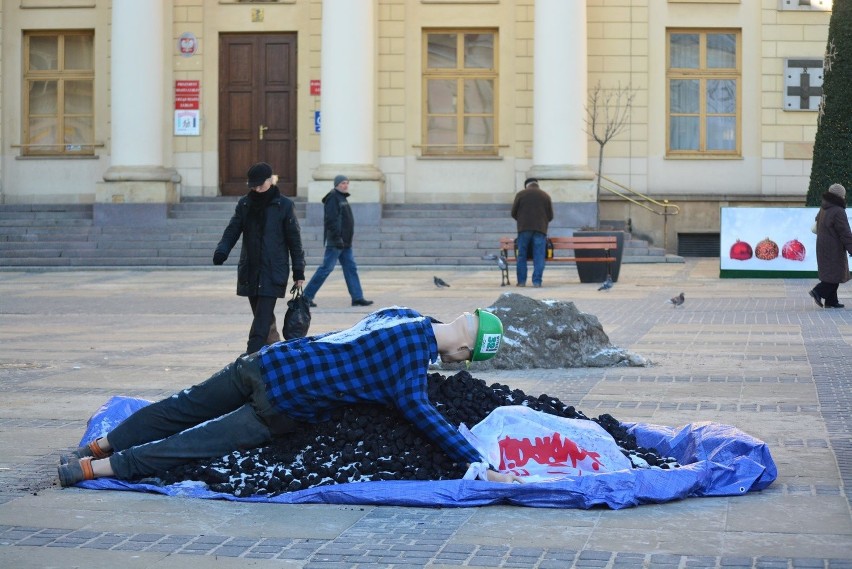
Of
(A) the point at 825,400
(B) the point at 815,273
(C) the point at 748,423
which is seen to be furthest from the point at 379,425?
(B) the point at 815,273

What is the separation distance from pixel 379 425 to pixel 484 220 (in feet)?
76.2

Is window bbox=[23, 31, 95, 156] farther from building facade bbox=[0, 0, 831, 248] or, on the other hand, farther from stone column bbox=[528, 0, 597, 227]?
stone column bbox=[528, 0, 597, 227]

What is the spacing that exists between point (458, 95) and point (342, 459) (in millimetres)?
26075

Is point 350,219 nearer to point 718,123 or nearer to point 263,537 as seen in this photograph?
point 263,537

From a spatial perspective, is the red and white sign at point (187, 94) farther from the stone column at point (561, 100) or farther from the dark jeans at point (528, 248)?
the dark jeans at point (528, 248)

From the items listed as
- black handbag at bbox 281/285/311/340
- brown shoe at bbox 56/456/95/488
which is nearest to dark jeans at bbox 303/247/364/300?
black handbag at bbox 281/285/311/340

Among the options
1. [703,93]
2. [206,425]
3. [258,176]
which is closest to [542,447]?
[206,425]

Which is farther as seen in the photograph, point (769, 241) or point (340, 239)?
point (769, 241)

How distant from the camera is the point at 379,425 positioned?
720 centimetres

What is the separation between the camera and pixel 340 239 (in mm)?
19094

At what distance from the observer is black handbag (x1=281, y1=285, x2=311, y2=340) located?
12.1 m

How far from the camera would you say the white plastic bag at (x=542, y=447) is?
7.11 m

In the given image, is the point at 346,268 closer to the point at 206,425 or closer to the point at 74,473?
the point at 206,425

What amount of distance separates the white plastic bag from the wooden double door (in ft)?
84.0
